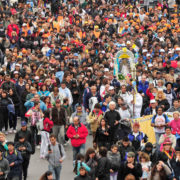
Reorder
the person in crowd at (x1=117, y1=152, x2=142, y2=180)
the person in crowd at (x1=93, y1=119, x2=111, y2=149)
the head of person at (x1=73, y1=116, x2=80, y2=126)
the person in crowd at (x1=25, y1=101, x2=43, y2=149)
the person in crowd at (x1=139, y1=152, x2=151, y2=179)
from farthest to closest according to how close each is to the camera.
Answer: the person in crowd at (x1=25, y1=101, x2=43, y2=149), the person in crowd at (x1=93, y1=119, x2=111, y2=149), the head of person at (x1=73, y1=116, x2=80, y2=126), the person in crowd at (x1=139, y1=152, x2=151, y2=179), the person in crowd at (x1=117, y1=152, x2=142, y2=180)

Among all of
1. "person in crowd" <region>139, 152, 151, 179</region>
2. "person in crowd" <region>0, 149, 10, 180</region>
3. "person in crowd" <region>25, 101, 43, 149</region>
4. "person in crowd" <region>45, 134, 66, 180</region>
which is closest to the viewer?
"person in crowd" <region>0, 149, 10, 180</region>

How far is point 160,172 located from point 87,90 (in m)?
7.11

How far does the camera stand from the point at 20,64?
949 inches

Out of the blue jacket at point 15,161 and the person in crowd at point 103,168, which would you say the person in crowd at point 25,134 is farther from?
the person in crowd at point 103,168

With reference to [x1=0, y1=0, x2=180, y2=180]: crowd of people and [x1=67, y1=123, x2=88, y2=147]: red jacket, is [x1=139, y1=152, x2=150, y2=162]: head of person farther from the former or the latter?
[x1=67, y1=123, x2=88, y2=147]: red jacket

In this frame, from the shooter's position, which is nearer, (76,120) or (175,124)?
(76,120)

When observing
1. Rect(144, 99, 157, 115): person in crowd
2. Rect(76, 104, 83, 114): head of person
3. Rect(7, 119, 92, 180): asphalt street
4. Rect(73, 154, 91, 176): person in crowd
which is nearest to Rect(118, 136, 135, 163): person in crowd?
Rect(73, 154, 91, 176): person in crowd

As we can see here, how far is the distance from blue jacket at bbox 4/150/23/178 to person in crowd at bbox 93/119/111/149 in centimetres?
242

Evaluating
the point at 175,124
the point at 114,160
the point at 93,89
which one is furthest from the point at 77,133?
the point at 93,89

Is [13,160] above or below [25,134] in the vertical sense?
below

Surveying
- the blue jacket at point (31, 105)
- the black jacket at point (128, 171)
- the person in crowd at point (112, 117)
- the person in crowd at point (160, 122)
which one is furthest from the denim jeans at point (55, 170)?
the blue jacket at point (31, 105)

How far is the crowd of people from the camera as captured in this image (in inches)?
580

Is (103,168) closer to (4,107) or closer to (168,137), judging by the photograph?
(168,137)

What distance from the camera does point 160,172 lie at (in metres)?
13.5
